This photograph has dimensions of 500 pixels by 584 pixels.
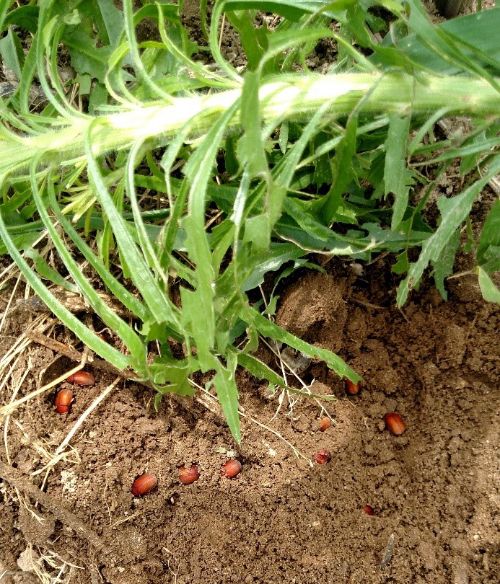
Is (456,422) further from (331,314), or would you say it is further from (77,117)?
(77,117)

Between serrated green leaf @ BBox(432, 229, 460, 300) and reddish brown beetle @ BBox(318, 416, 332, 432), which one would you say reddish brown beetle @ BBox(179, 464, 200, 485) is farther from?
serrated green leaf @ BBox(432, 229, 460, 300)

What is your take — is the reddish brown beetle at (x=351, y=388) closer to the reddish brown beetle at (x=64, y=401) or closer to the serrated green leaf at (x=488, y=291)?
the serrated green leaf at (x=488, y=291)

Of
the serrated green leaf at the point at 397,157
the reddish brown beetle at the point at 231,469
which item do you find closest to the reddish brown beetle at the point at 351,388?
the reddish brown beetle at the point at 231,469

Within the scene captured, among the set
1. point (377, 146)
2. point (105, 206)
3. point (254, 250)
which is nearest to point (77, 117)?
point (105, 206)

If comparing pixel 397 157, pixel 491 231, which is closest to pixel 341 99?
pixel 397 157

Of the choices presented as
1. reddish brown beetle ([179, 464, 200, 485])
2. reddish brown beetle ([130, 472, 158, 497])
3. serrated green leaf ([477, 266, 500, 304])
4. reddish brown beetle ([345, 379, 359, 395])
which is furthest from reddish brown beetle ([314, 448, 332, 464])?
serrated green leaf ([477, 266, 500, 304])

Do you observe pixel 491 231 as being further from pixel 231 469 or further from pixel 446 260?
pixel 231 469

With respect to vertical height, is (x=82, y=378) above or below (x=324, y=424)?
above
